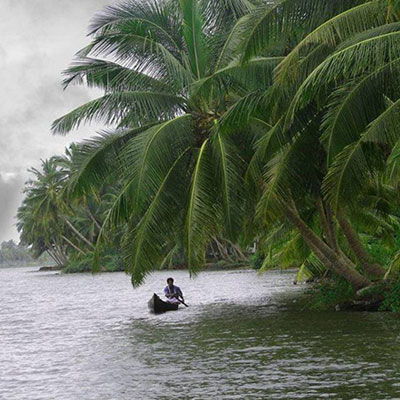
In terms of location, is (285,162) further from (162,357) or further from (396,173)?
(162,357)

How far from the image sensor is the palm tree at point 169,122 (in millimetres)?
16562

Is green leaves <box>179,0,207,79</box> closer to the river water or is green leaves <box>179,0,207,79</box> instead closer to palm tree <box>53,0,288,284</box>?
palm tree <box>53,0,288,284</box>

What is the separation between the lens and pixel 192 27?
59.6 feet

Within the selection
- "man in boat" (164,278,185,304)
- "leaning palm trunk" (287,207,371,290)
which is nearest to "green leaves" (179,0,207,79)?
"leaning palm trunk" (287,207,371,290)

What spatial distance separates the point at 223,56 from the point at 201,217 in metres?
4.49

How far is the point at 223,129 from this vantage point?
15.1 m

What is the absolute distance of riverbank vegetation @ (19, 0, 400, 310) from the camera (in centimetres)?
1248

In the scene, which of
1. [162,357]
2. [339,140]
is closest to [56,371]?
[162,357]

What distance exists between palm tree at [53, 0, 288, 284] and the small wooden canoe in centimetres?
456

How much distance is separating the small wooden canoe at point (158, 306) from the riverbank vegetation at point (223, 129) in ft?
14.7

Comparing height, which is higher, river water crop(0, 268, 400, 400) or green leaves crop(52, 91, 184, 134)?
green leaves crop(52, 91, 184, 134)

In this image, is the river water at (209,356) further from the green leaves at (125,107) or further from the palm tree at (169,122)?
the green leaves at (125,107)

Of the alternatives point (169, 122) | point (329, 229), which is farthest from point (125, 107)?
point (329, 229)

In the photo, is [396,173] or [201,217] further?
[201,217]
